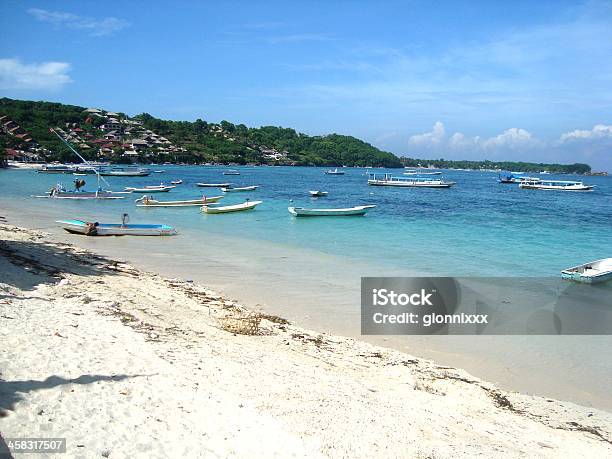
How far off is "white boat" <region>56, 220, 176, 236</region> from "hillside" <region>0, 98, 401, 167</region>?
103028 mm

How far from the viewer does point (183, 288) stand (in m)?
13.4

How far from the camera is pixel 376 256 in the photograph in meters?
20.7

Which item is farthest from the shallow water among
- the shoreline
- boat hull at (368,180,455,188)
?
boat hull at (368,180,455,188)

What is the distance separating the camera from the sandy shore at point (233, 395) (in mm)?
5363

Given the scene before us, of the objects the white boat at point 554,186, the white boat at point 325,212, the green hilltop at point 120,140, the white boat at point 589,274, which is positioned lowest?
the white boat at point 589,274

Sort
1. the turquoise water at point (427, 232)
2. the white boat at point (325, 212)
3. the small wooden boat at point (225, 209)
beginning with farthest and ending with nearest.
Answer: the small wooden boat at point (225, 209), the white boat at point (325, 212), the turquoise water at point (427, 232)

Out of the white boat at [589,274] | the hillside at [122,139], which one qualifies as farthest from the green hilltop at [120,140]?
the white boat at [589,274]

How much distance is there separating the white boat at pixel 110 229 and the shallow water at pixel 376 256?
0.69 metres

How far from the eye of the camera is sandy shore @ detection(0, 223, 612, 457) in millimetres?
5363

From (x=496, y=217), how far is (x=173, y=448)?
38.8 m

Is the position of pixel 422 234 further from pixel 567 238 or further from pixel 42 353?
pixel 42 353
